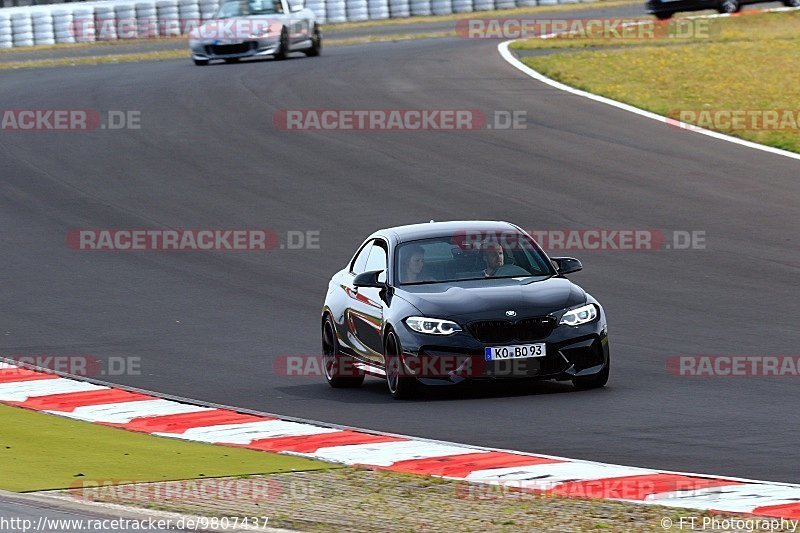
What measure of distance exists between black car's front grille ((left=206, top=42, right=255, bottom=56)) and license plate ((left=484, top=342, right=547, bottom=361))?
78.5 feet

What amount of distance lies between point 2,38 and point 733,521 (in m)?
41.6

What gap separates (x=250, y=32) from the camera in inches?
1367

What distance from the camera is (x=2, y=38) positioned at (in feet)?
152

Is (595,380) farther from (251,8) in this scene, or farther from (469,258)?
(251,8)

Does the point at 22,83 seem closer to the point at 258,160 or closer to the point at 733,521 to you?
the point at 258,160

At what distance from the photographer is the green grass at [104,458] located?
30.9 ft

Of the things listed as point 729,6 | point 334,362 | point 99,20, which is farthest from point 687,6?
point 334,362

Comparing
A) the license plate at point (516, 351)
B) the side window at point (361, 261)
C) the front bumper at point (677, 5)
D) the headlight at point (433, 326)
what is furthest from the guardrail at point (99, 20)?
the license plate at point (516, 351)

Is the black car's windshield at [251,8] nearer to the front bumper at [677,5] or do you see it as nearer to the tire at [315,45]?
the tire at [315,45]

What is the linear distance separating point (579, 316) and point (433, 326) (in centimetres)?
108

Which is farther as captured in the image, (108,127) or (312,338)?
(108,127)

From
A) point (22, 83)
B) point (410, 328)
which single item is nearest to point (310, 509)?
point (410, 328)

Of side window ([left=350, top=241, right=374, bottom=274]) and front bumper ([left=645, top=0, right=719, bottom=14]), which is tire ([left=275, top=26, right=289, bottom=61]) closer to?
front bumper ([left=645, top=0, right=719, bottom=14])

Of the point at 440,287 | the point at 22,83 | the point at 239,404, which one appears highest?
the point at 22,83
